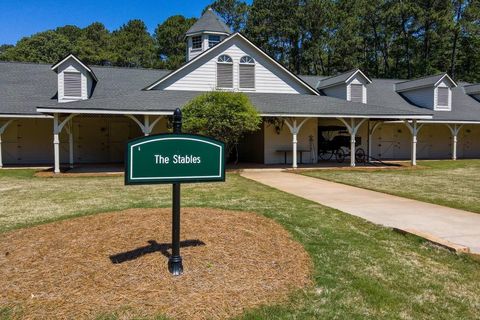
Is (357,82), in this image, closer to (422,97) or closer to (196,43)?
(422,97)

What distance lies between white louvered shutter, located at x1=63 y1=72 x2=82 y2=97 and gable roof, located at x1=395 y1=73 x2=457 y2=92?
21.2 m

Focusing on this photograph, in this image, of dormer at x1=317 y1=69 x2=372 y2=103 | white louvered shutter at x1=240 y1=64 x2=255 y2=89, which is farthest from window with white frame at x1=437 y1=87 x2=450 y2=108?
white louvered shutter at x1=240 y1=64 x2=255 y2=89

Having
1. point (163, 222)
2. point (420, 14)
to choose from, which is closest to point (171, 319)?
point (163, 222)

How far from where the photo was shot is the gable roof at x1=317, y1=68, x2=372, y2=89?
72.5ft

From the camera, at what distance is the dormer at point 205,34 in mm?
24203

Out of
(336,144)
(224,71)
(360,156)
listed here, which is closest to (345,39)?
(360,156)

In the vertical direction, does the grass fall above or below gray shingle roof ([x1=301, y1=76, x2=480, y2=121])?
below

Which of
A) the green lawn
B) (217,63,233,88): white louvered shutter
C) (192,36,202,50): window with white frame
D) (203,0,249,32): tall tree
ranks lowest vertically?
the green lawn

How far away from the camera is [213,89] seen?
62.6 ft

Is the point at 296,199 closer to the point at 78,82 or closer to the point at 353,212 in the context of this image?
the point at 353,212

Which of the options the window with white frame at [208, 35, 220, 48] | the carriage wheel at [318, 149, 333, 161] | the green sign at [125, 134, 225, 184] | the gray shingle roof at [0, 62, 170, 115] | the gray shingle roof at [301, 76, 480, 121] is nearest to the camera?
the green sign at [125, 134, 225, 184]

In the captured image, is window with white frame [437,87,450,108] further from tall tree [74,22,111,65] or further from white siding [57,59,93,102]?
tall tree [74,22,111,65]

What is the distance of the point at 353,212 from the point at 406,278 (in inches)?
140

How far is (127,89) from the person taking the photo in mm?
20609
